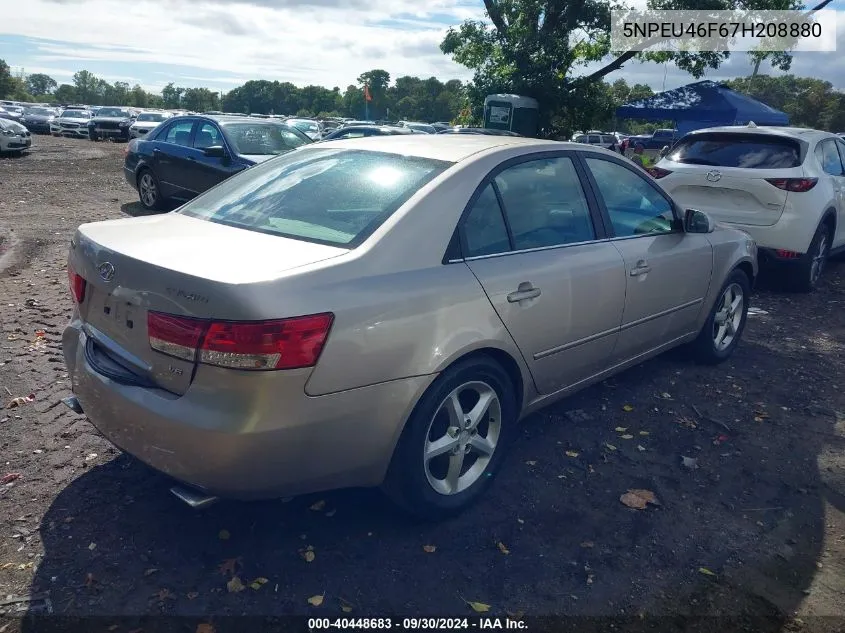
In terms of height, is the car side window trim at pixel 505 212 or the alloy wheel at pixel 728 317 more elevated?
the car side window trim at pixel 505 212

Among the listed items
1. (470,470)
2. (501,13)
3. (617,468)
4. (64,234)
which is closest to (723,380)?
(617,468)

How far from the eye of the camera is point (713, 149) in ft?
25.8

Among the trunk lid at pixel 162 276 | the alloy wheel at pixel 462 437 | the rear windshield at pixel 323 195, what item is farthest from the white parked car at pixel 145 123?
the alloy wheel at pixel 462 437

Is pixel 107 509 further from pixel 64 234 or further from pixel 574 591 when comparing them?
pixel 64 234

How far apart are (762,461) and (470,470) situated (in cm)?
182

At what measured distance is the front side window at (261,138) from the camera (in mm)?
10086

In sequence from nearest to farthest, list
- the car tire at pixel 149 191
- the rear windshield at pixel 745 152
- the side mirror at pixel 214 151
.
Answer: the rear windshield at pixel 745 152 < the side mirror at pixel 214 151 < the car tire at pixel 149 191

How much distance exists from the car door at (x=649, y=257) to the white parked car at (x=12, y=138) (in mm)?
22109

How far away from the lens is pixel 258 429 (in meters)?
2.46

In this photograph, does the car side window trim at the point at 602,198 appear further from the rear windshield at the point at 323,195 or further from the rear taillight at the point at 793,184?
the rear taillight at the point at 793,184

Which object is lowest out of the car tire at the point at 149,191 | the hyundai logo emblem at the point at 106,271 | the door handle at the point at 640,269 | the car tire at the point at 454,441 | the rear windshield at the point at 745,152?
the car tire at the point at 454,441

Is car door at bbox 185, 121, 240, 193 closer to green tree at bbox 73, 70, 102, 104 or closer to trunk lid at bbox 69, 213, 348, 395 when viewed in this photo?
trunk lid at bbox 69, 213, 348, 395

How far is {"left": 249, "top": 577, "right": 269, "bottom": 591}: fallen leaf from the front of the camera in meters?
2.72

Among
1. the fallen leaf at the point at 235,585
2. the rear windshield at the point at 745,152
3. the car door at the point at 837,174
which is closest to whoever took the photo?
the fallen leaf at the point at 235,585
